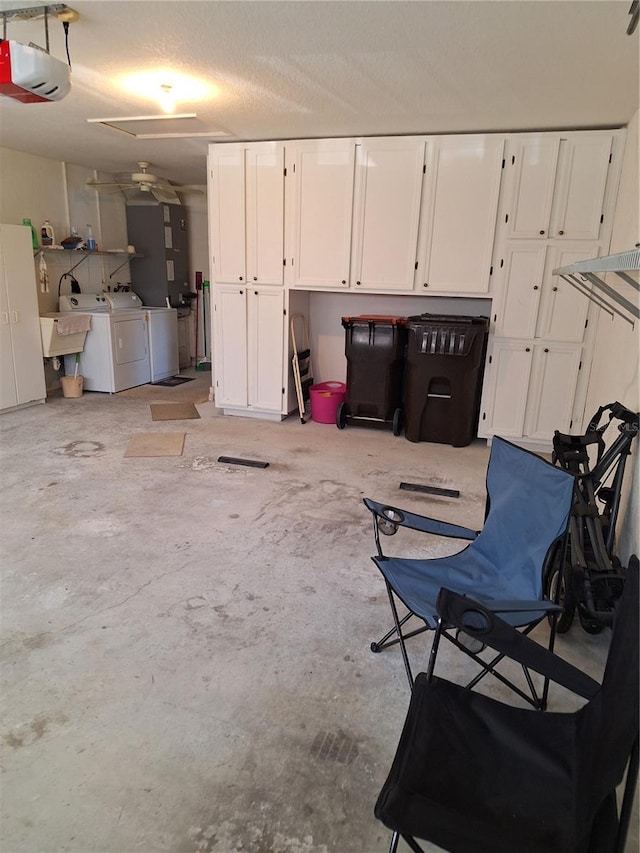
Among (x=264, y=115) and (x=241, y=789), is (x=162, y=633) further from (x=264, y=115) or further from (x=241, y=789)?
(x=264, y=115)

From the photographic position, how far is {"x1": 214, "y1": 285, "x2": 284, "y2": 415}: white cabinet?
17.3 feet

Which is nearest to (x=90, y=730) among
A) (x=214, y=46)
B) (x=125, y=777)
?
(x=125, y=777)

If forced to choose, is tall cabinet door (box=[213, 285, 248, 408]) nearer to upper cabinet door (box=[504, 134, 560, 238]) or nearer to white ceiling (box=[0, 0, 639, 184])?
white ceiling (box=[0, 0, 639, 184])

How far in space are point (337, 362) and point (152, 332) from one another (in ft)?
8.65

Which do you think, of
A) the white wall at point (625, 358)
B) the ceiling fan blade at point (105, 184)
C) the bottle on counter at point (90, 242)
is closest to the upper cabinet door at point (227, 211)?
the ceiling fan blade at point (105, 184)

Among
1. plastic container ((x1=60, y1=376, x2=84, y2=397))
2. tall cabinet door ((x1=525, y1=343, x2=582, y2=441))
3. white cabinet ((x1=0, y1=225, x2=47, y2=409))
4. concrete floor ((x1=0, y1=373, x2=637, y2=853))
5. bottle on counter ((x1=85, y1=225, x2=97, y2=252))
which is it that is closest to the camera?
concrete floor ((x1=0, y1=373, x2=637, y2=853))

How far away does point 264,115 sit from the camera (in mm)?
4051

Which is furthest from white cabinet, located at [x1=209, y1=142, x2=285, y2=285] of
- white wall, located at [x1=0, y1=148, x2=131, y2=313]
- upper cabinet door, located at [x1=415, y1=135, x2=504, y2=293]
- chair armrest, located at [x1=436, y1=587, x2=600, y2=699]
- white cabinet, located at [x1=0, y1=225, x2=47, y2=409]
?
chair armrest, located at [x1=436, y1=587, x2=600, y2=699]

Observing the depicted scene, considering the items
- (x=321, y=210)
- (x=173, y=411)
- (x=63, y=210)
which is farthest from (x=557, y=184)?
(x=63, y=210)

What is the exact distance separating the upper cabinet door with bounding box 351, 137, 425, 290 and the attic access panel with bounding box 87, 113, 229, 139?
1278mm

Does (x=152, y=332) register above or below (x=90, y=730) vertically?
above

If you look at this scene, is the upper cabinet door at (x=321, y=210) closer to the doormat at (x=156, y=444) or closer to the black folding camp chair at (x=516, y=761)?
the doormat at (x=156, y=444)

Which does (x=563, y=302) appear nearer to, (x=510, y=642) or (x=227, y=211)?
(x=227, y=211)

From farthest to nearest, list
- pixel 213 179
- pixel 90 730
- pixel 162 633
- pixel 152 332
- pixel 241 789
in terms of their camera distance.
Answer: pixel 152 332 < pixel 213 179 < pixel 162 633 < pixel 90 730 < pixel 241 789
